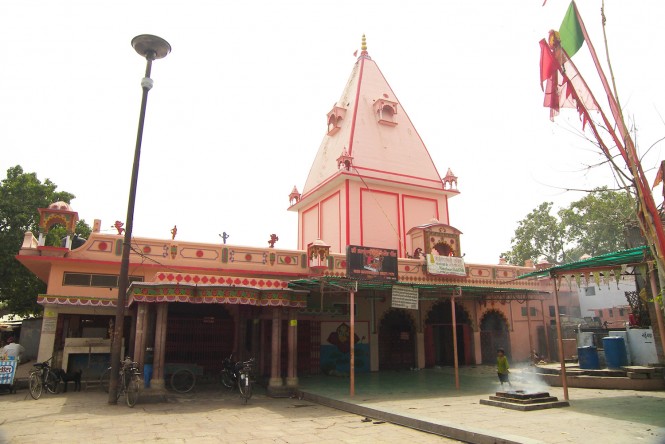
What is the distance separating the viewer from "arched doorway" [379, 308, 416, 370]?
19469mm

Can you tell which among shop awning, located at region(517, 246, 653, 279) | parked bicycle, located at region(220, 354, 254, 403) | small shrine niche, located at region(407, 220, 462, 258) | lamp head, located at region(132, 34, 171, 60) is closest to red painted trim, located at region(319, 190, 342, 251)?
small shrine niche, located at region(407, 220, 462, 258)

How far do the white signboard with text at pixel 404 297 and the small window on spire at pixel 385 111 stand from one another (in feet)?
38.9

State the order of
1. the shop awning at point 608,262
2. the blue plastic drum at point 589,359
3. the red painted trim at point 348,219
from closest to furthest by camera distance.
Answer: the shop awning at point 608,262, the blue plastic drum at point 589,359, the red painted trim at point 348,219

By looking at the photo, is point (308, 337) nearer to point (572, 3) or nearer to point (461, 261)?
point (461, 261)

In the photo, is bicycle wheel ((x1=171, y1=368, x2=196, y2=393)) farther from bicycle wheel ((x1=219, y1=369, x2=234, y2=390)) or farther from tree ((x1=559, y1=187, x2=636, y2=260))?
tree ((x1=559, y1=187, x2=636, y2=260))

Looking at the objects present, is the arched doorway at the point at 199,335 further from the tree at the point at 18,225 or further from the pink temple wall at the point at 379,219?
the tree at the point at 18,225

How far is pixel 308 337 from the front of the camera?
17.8 meters

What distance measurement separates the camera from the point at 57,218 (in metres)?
14.8

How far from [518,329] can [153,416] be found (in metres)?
18.4

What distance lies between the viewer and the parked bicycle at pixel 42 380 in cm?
1180

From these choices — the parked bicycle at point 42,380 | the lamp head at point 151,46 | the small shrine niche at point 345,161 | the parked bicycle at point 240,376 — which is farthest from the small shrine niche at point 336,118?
the parked bicycle at point 42,380

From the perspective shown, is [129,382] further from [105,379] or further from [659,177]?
[659,177]

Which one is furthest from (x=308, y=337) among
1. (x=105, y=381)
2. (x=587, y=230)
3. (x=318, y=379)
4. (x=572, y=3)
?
(x=587, y=230)

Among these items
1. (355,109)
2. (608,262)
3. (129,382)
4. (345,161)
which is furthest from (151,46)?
(355,109)
